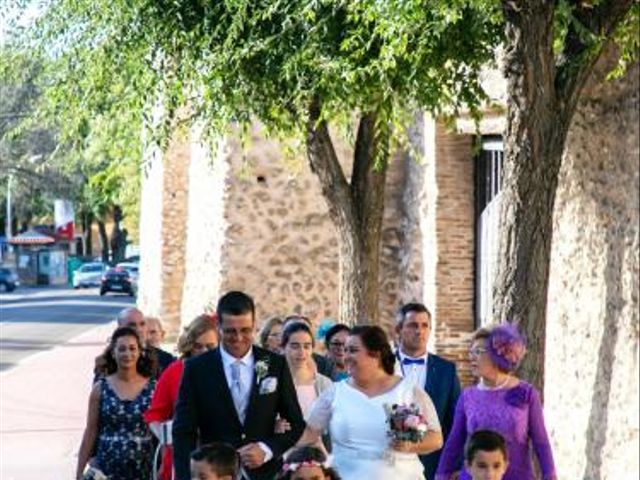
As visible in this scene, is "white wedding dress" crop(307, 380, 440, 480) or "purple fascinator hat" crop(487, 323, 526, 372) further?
"purple fascinator hat" crop(487, 323, 526, 372)

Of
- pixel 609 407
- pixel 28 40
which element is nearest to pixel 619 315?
pixel 609 407

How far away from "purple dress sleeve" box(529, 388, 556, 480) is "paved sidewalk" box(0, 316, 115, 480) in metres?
6.91

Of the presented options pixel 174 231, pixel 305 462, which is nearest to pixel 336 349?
pixel 305 462

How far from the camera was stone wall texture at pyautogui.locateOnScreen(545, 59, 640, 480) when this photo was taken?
37.1 feet

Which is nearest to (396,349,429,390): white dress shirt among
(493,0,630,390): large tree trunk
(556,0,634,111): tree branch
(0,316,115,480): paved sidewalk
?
(493,0,630,390): large tree trunk

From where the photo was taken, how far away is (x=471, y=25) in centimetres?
1259

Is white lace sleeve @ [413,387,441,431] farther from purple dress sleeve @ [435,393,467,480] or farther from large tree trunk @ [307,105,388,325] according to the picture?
large tree trunk @ [307,105,388,325]

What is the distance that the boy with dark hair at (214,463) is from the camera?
7461mm

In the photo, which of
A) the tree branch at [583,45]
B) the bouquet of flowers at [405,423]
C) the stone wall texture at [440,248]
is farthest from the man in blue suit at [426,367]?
the tree branch at [583,45]

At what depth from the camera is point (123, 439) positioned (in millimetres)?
9469

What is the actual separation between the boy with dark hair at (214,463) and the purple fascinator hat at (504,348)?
6.11 ft

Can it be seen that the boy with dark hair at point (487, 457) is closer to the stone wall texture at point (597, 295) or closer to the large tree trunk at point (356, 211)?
the stone wall texture at point (597, 295)

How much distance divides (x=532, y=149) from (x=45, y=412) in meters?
11.5

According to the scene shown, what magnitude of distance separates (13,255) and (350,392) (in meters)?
75.5
